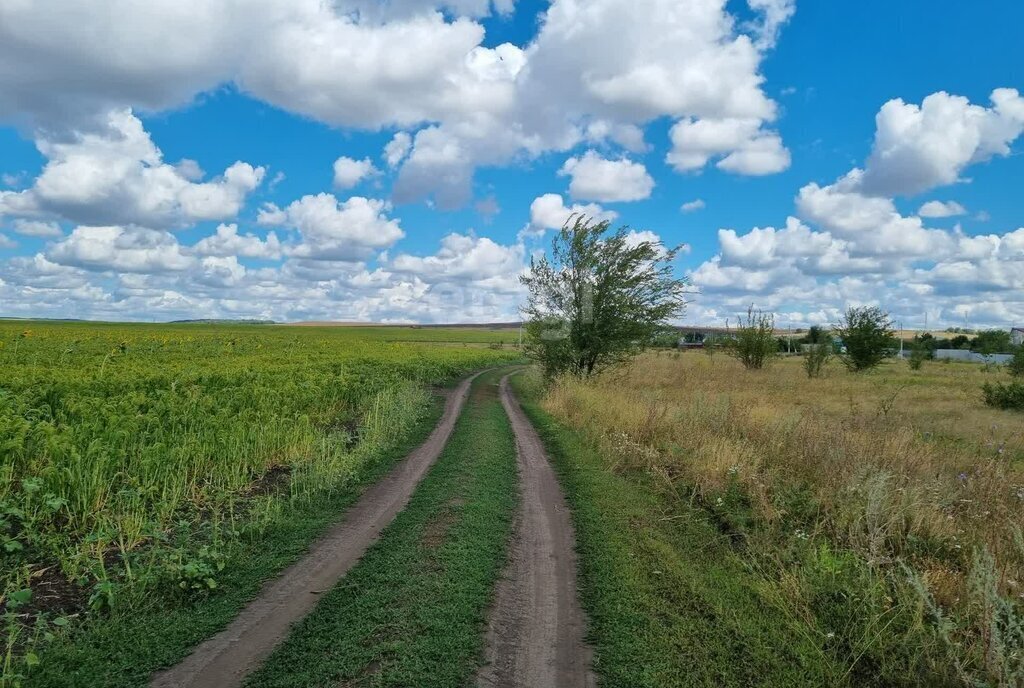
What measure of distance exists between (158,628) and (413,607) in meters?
1.99

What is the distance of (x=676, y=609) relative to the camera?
5.20 m

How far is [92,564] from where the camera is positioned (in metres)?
5.33

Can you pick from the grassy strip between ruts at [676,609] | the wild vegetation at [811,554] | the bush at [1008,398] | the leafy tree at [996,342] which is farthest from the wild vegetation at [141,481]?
the leafy tree at [996,342]

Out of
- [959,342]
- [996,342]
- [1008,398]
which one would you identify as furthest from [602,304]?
[959,342]

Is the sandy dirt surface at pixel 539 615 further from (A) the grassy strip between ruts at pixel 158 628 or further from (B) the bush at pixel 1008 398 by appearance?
(B) the bush at pixel 1008 398

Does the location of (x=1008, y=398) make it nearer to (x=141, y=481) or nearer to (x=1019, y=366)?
(x=1019, y=366)

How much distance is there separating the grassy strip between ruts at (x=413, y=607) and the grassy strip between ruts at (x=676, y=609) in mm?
1042

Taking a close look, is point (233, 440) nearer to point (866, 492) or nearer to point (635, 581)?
point (635, 581)

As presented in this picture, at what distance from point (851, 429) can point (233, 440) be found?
1165 cm

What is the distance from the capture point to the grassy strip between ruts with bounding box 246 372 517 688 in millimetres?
4062

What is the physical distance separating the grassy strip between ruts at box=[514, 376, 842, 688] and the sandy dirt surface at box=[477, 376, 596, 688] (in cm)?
16

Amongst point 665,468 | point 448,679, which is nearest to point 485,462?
point 665,468

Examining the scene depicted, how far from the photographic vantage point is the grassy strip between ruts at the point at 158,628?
156 inches

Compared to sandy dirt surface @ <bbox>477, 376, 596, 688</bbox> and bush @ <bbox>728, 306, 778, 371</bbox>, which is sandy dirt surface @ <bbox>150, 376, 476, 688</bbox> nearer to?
sandy dirt surface @ <bbox>477, 376, 596, 688</bbox>
